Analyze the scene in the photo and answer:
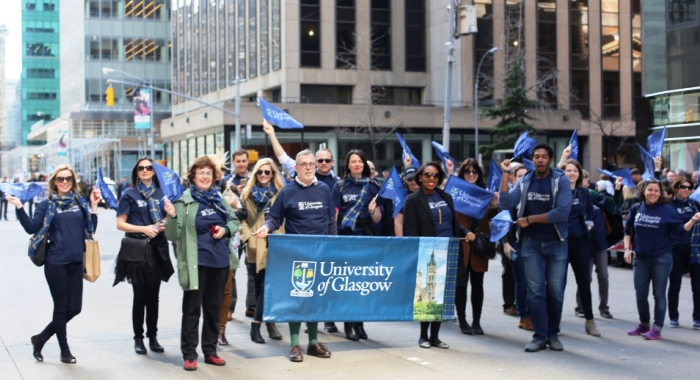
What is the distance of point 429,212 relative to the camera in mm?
9047

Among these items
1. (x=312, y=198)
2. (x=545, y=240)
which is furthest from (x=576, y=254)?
(x=312, y=198)

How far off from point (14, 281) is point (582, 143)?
46.9 meters

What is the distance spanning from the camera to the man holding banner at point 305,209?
841 centimetres

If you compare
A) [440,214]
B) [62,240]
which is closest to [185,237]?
[62,240]

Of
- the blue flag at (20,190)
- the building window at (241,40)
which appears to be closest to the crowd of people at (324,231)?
the blue flag at (20,190)

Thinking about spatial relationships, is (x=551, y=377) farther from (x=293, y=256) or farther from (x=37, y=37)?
(x=37, y=37)

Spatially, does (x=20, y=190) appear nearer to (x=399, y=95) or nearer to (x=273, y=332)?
(x=273, y=332)

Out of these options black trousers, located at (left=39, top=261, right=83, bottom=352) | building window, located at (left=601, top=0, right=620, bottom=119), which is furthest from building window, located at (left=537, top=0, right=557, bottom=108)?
black trousers, located at (left=39, top=261, right=83, bottom=352)

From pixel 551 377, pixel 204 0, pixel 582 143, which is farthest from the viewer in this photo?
pixel 204 0

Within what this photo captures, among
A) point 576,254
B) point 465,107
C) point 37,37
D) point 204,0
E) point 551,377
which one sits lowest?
point 551,377

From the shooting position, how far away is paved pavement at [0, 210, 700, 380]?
306 inches

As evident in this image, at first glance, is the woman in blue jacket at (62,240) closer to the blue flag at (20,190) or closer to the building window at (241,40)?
the blue flag at (20,190)

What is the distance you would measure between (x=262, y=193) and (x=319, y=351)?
188cm

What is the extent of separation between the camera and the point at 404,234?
9156 millimetres
